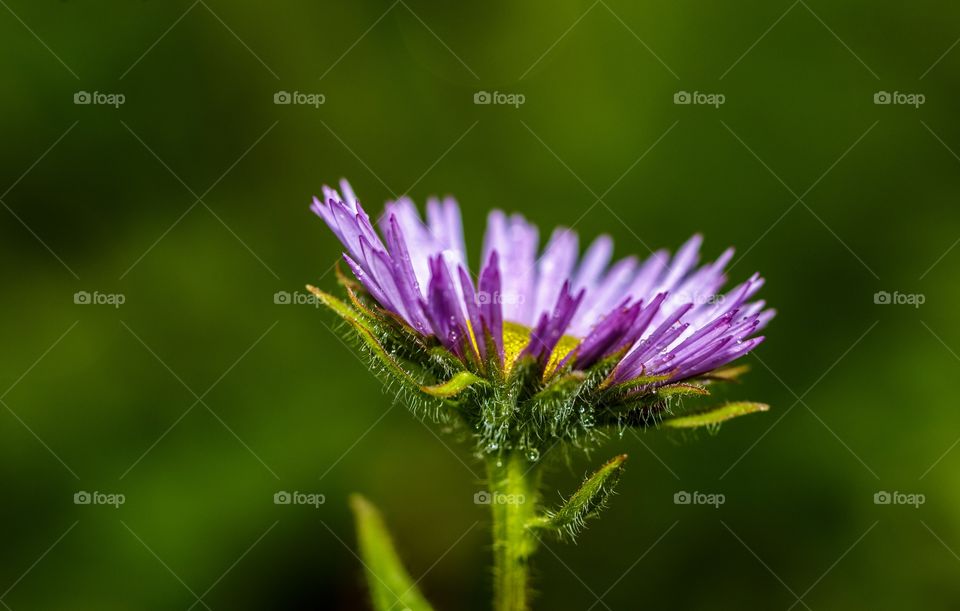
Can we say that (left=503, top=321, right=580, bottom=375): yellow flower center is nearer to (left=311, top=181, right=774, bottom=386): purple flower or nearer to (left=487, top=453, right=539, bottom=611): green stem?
(left=311, top=181, right=774, bottom=386): purple flower

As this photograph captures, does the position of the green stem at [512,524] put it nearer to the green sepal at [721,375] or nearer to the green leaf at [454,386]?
the green leaf at [454,386]

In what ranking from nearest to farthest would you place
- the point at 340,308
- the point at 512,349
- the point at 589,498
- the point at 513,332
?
1. the point at 589,498
2. the point at 340,308
3. the point at 512,349
4. the point at 513,332

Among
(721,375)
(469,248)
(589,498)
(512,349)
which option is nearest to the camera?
(589,498)

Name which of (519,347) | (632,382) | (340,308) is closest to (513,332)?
(519,347)

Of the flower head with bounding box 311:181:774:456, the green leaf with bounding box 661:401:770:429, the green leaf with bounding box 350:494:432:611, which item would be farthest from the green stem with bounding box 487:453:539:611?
the green leaf with bounding box 661:401:770:429

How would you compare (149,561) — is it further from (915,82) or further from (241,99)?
(915,82)

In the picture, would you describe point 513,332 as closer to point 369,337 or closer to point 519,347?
point 519,347

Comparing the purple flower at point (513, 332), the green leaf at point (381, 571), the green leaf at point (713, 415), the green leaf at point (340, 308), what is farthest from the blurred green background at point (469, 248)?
the green leaf at point (340, 308)
